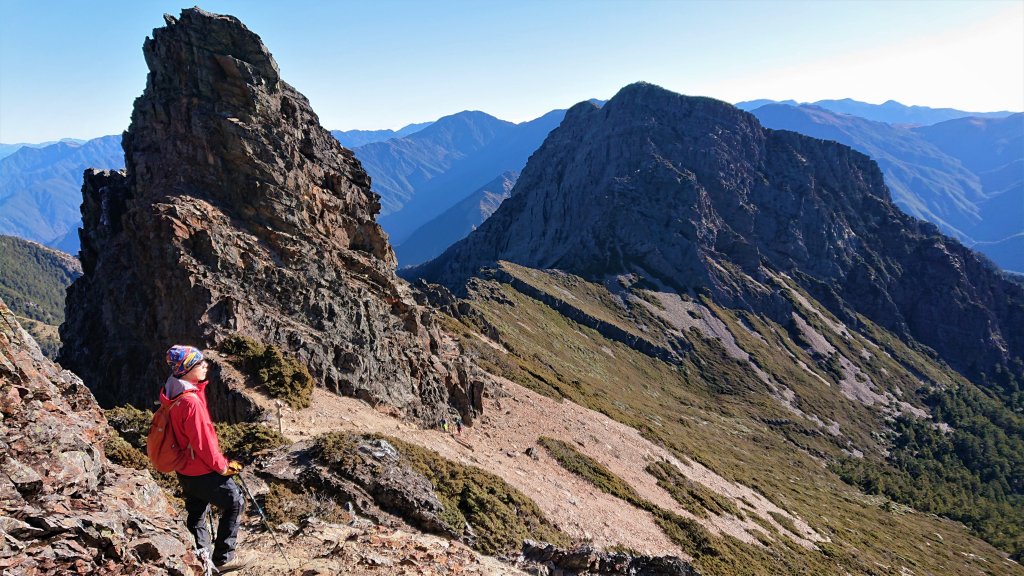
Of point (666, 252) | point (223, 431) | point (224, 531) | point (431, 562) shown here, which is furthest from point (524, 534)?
point (666, 252)

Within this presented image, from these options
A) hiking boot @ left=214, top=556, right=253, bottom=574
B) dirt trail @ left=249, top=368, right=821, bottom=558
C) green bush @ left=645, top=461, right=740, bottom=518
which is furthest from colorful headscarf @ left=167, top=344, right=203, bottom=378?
green bush @ left=645, top=461, right=740, bottom=518

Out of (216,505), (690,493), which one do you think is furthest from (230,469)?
(690,493)

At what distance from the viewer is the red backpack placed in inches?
327

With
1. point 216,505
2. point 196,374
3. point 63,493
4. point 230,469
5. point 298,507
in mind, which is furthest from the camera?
→ point 298,507

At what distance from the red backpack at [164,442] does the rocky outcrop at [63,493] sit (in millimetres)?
981

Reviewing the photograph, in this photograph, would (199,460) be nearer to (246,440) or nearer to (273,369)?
(246,440)

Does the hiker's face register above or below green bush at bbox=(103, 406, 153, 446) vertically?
above

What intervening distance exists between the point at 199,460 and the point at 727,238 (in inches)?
7241

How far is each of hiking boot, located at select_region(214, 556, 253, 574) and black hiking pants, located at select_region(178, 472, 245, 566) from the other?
0.09 metres

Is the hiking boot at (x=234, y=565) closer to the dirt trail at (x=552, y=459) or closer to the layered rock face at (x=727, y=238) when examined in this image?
the dirt trail at (x=552, y=459)

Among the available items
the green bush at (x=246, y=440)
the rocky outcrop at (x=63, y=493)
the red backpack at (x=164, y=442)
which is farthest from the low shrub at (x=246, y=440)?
the red backpack at (x=164, y=442)

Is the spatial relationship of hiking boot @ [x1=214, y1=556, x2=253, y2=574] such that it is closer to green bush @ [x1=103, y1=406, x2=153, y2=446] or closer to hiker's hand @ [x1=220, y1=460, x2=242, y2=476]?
hiker's hand @ [x1=220, y1=460, x2=242, y2=476]

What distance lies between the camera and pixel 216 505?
30.4ft

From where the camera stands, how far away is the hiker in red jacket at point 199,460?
836 cm
